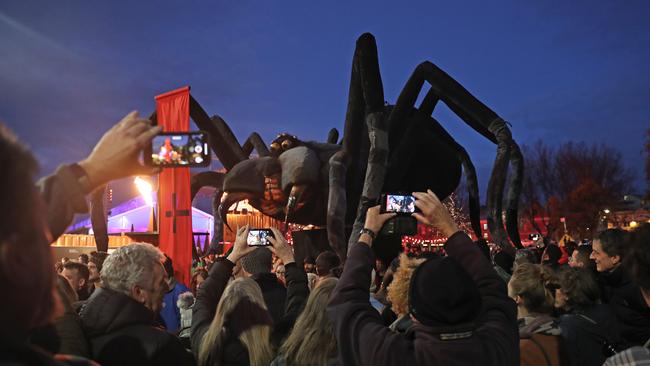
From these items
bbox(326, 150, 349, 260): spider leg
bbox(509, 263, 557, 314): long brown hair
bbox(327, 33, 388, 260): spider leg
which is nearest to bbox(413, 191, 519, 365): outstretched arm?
bbox(509, 263, 557, 314): long brown hair

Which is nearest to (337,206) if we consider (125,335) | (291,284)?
(291,284)

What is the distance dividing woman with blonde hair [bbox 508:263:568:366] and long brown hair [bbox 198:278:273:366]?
1.37m

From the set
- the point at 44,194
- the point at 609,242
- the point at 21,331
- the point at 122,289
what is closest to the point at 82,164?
the point at 44,194

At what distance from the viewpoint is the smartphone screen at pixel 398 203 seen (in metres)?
3.39

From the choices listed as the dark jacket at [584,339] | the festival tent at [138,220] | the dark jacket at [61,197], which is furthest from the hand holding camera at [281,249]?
the festival tent at [138,220]

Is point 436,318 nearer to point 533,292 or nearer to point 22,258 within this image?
point 22,258

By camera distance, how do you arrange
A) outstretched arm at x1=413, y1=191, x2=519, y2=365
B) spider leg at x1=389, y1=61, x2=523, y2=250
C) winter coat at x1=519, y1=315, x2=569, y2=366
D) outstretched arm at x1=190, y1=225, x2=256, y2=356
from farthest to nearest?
spider leg at x1=389, y1=61, x2=523, y2=250, outstretched arm at x1=190, y1=225, x2=256, y2=356, winter coat at x1=519, y1=315, x2=569, y2=366, outstretched arm at x1=413, y1=191, x2=519, y2=365

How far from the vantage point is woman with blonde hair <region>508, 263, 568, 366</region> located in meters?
2.78

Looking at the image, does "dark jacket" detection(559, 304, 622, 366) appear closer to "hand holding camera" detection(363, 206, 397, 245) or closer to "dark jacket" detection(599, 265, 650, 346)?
"dark jacket" detection(599, 265, 650, 346)

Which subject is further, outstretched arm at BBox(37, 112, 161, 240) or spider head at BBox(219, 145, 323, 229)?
spider head at BBox(219, 145, 323, 229)

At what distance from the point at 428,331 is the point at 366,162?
978cm

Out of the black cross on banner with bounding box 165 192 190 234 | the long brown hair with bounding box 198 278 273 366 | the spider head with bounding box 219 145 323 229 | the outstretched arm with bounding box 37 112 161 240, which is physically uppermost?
the spider head with bounding box 219 145 323 229

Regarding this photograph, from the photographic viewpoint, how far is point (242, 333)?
292 centimetres

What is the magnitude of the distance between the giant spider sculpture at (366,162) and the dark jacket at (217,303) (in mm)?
4970
